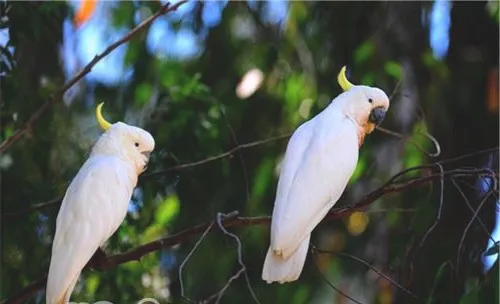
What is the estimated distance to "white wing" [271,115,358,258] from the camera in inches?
81.0

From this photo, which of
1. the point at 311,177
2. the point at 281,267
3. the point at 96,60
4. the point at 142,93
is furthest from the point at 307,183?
the point at 142,93

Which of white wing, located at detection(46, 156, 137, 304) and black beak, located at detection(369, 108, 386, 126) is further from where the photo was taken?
black beak, located at detection(369, 108, 386, 126)

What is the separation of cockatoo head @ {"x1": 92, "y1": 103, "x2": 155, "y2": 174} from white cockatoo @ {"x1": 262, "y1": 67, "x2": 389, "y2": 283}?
1.04ft

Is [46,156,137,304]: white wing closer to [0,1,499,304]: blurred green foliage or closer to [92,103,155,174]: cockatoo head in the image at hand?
[92,103,155,174]: cockatoo head

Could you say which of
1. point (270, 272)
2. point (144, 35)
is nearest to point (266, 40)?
point (144, 35)

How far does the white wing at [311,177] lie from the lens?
2057 millimetres

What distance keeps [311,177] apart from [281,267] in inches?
7.8

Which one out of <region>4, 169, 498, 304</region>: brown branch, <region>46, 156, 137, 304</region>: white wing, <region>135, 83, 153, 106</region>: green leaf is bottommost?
<region>135, 83, 153, 106</region>: green leaf

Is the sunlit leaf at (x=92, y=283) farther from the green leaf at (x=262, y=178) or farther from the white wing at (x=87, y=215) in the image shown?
the white wing at (x=87, y=215)

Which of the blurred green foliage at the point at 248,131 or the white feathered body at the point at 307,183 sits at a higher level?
the white feathered body at the point at 307,183

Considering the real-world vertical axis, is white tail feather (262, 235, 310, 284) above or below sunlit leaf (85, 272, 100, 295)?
above

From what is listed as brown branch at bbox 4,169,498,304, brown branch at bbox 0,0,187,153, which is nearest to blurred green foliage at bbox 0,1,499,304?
brown branch at bbox 0,0,187,153

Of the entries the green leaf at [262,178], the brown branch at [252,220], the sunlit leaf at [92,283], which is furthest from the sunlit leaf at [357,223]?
the brown branch at [252,220]

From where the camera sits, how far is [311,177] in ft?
7.04
